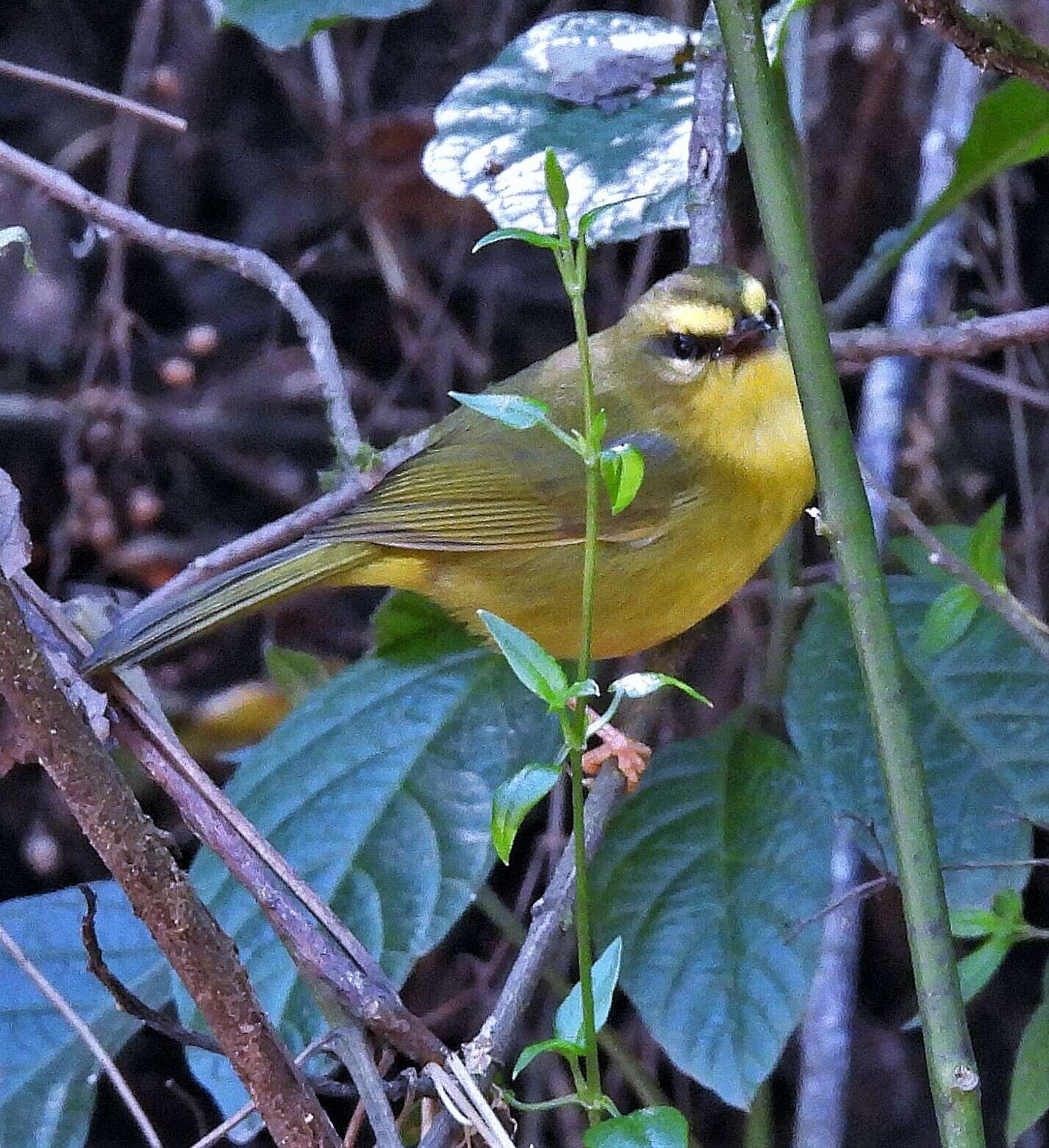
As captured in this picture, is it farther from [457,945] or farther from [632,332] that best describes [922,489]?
[457,945]

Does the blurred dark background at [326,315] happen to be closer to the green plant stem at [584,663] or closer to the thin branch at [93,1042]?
the thin branch at [93,1042]

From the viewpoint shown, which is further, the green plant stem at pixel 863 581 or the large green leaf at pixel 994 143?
the large green leaf at pixel 994 143

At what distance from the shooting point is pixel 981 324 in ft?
6.11

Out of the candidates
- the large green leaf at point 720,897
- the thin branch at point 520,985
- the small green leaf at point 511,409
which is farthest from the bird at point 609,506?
the small green leaf at point 511,409

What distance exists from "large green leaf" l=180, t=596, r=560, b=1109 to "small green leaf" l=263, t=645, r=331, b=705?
20cm

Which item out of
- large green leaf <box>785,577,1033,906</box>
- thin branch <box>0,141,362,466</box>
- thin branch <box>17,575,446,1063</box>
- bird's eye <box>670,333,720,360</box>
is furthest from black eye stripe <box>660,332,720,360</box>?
thin branch <box>17,575,446,1063</box>

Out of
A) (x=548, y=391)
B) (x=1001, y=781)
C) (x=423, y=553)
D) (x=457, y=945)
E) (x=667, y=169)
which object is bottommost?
(x=457, y=945)

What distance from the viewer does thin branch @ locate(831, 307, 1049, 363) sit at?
182cm

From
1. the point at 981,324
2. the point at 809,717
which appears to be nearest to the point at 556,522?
the point at 809,717

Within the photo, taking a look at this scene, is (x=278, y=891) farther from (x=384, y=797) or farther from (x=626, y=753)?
(x=626, y=753)

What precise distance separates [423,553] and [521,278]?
1059 mm

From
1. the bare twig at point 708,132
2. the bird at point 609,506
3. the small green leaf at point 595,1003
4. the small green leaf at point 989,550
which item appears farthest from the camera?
the bird at point 609,506

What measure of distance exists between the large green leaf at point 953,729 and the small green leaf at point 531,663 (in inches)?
A: 34.3

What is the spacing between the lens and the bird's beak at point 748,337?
2164mm
